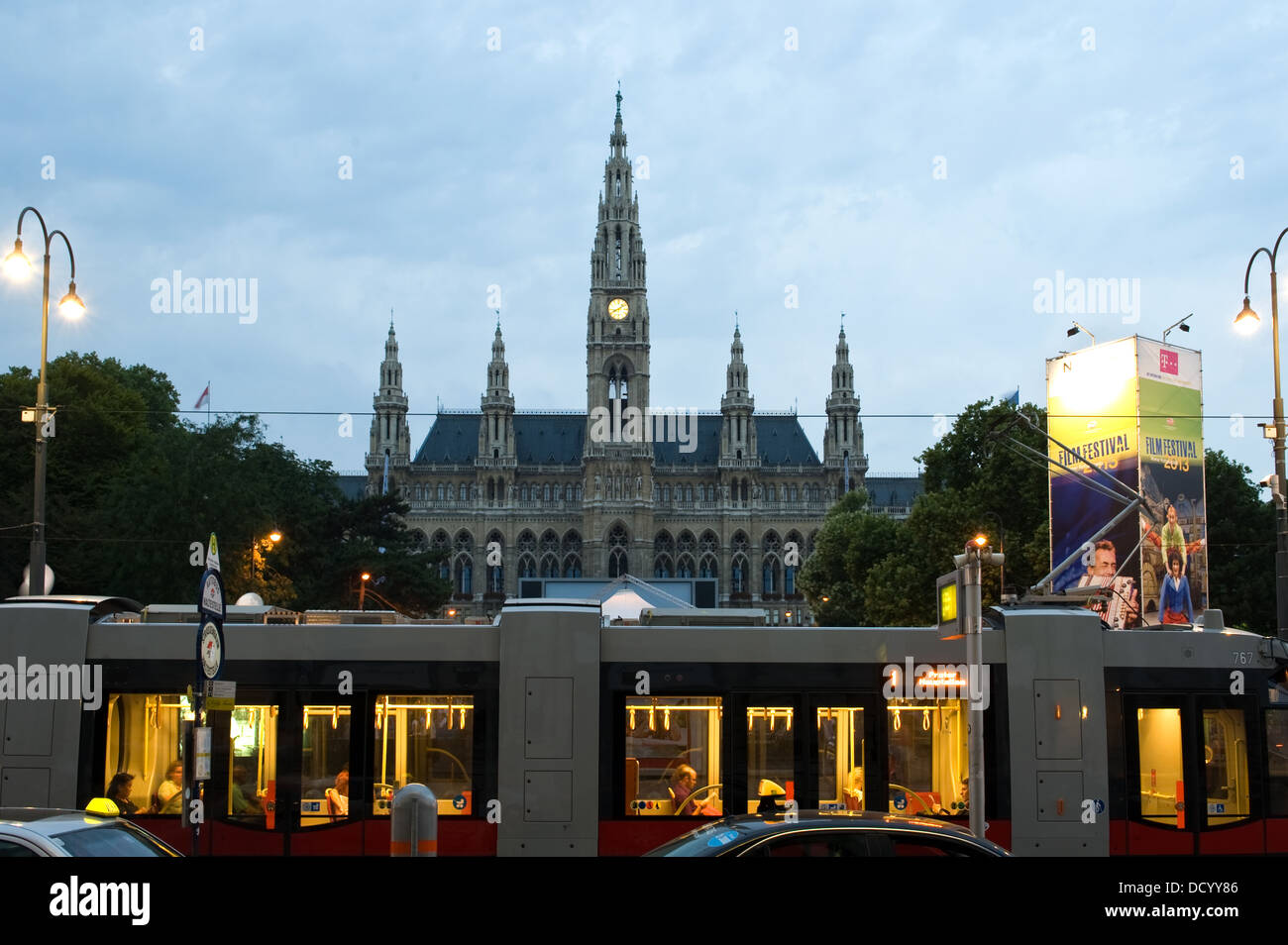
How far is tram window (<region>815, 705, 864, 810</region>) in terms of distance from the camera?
1420 cm

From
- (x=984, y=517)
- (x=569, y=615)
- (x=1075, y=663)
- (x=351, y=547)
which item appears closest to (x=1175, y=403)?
(x=984, y=517)

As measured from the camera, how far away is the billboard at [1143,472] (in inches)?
1275

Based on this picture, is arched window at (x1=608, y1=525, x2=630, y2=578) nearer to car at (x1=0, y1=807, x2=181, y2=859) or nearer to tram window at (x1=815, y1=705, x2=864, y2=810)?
tram window at (x1=815, y1=705, x2=864, y2=810)

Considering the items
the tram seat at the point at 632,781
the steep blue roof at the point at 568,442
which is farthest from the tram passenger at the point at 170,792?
the steep blue roof at the point at 568,442

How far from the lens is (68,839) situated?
21.4 ft

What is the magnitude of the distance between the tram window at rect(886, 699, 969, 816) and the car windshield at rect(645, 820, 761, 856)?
20.2ft

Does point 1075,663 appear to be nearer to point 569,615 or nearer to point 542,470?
point 569,615

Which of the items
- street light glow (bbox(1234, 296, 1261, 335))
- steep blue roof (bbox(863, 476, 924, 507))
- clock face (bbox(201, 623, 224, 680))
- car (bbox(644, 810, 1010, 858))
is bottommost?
car (bbox(644, 810, 1010, 858))

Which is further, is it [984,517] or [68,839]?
[984,517]

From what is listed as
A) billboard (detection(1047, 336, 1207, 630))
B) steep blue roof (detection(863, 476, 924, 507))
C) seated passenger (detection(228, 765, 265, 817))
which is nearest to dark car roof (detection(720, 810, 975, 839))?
seated passenger (detection(228, 765, 265, 817))

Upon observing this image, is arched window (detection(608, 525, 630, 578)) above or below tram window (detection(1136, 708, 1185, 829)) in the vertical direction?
above

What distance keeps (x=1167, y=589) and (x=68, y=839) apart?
3024 centimetres

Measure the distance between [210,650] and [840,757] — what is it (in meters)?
6.90

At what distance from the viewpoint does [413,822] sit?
983 cm
